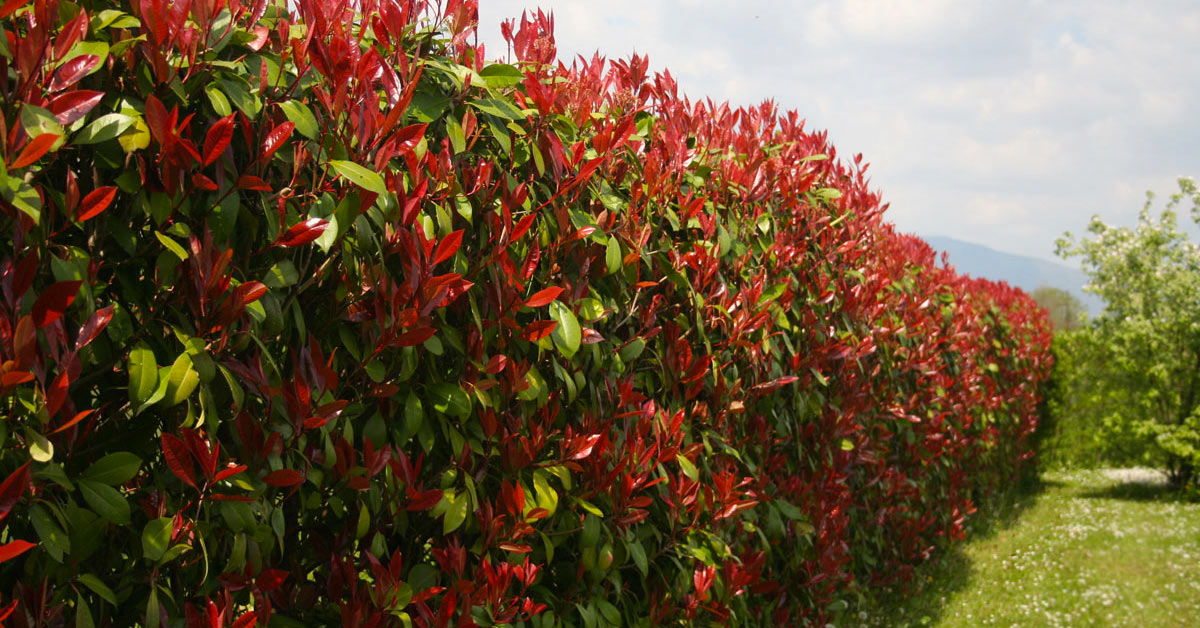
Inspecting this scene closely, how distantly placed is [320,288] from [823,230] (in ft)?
10.3

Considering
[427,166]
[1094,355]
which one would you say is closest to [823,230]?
[427,166]

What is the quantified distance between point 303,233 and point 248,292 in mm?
166

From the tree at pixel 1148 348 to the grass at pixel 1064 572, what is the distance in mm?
1726

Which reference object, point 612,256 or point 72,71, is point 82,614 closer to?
point 72,71

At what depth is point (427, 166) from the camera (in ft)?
6.64

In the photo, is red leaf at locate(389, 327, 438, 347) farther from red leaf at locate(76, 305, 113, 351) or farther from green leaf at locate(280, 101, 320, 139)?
red leaf at locate(76, 305, 113, 351)

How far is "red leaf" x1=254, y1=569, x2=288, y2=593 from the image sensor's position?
66.3 inches

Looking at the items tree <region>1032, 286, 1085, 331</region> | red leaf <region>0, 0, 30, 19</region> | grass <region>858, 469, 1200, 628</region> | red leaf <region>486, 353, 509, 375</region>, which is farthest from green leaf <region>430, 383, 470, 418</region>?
tree <region>1032, 286, 1085, 331</region>

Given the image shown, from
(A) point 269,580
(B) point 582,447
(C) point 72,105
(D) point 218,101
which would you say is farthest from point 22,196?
(B) point 582,447

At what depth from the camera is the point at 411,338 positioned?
181 cm

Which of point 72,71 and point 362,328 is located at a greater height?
point 72,71

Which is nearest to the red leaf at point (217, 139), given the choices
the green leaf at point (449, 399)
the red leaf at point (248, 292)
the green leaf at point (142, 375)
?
the red leaf at point (248, 292)

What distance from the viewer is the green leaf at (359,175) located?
5.44 feet

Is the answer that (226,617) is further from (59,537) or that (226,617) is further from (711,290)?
(711,290)
